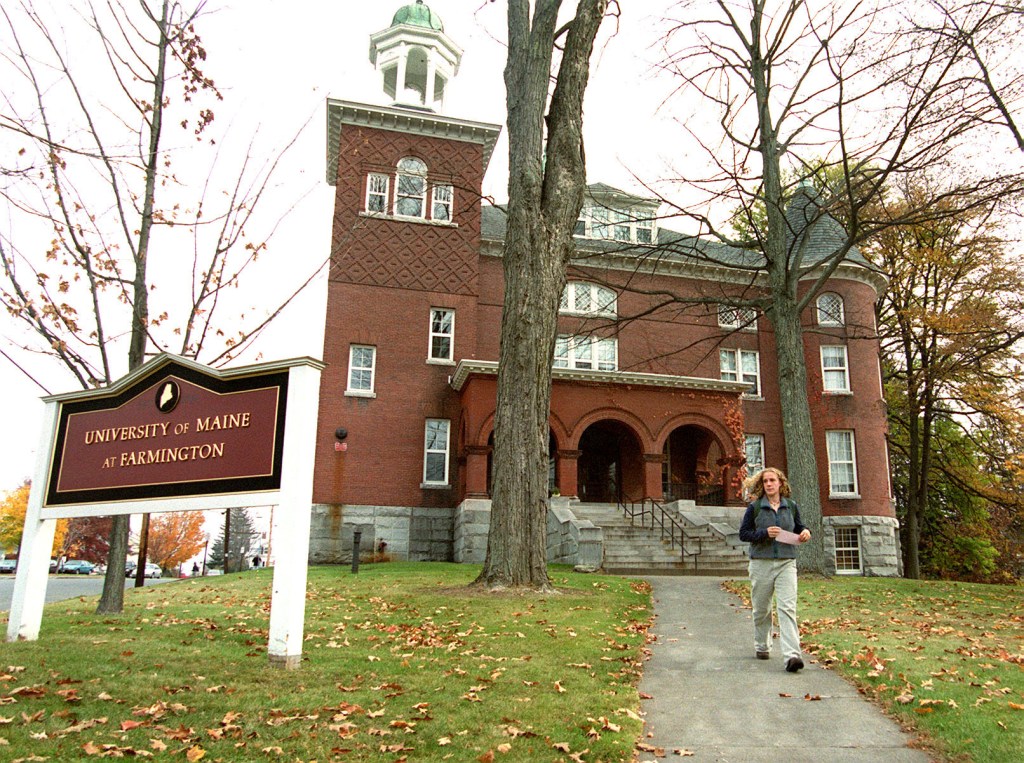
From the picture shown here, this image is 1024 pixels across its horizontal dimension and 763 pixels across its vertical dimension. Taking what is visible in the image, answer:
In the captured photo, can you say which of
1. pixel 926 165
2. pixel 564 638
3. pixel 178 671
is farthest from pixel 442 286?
pixel 178 671

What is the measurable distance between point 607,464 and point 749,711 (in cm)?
2203

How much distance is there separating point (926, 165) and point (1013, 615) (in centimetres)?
823

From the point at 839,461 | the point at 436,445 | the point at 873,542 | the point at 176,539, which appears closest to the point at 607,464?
the point at 436,445

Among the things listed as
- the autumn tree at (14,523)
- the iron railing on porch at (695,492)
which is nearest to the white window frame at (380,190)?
the iron railing on porch at (695,492)

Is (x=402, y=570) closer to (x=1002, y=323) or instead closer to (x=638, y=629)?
(x=638, y=629)

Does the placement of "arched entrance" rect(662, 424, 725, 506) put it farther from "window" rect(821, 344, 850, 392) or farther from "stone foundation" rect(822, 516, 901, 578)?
"window" rect(821, 344, 850, 392)

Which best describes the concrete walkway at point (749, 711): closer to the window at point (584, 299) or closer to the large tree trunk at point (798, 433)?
the large tree trunk at point (798, 433)

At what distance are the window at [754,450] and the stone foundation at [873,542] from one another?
2.93 m

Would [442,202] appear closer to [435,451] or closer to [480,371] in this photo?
[480,371]

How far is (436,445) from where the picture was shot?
24.9 meters

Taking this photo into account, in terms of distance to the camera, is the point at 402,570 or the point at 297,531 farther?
the point at 402,570

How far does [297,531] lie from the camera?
21.1 ft

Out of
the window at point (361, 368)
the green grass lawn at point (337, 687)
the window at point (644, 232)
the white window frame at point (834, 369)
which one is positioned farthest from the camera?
the window at point (644, 232)

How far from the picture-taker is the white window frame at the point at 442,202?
2650 cm
